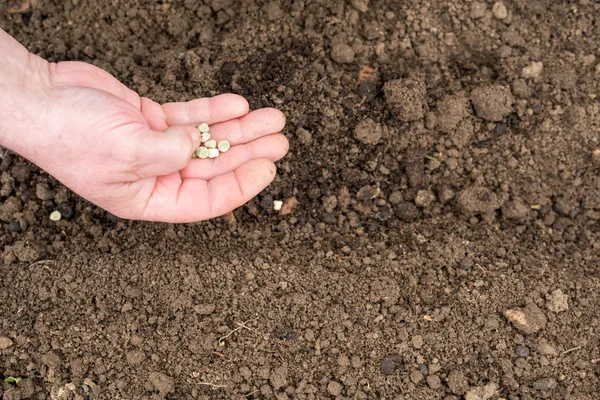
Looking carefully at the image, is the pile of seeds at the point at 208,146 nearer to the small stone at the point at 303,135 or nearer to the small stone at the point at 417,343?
the small stone at the point at 303,135

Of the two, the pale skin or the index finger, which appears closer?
the pale skin

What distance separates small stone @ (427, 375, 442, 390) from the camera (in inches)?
110

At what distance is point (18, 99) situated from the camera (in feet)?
8.71

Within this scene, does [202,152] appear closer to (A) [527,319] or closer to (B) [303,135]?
(B) [303,135]

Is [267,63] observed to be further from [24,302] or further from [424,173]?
[24,302]

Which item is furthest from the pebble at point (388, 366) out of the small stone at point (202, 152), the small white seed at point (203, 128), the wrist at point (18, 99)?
the wrist at point (18, 99)

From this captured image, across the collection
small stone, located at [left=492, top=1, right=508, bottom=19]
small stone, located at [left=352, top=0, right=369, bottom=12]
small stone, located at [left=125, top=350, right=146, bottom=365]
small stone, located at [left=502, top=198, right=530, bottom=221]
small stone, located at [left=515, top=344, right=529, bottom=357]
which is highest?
small stone, located at [left=352, top=0, right=369, bottom=12]

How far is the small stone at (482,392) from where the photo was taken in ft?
9.14

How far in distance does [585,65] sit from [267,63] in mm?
1755

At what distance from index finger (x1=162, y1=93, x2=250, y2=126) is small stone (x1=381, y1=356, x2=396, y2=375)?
1326 mm

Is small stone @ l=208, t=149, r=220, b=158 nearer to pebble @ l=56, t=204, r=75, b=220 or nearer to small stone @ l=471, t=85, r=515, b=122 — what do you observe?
pebble @ l=56, t=204, r=75, b=220

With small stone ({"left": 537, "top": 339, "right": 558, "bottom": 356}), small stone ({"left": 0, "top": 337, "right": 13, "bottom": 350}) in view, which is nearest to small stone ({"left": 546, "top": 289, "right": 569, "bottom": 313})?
small stone ({"left": 537, "top": 339, "right": 558, "bottom": 356})

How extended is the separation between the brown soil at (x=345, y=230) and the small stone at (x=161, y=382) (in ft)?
0.05

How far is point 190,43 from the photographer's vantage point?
11.4 ft
